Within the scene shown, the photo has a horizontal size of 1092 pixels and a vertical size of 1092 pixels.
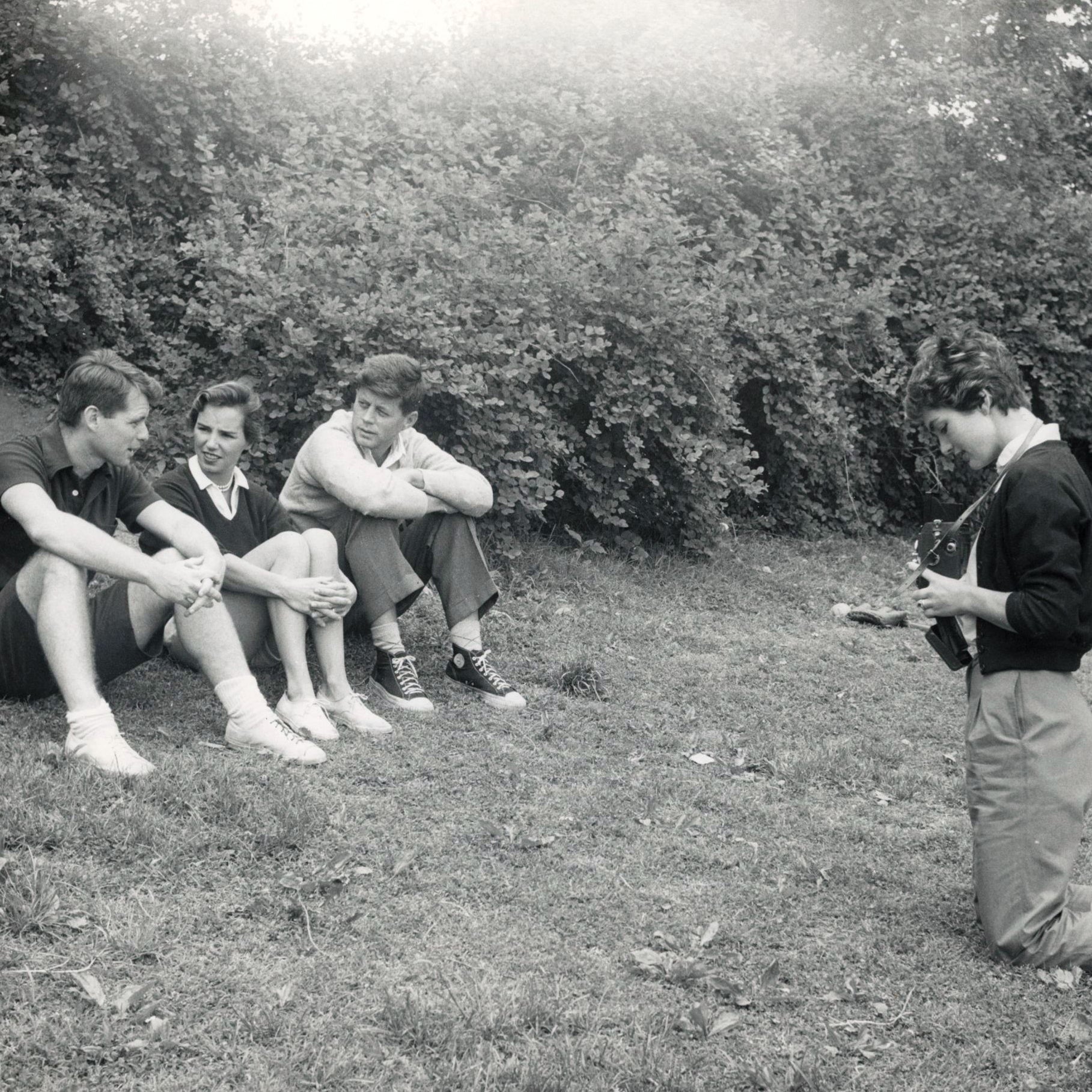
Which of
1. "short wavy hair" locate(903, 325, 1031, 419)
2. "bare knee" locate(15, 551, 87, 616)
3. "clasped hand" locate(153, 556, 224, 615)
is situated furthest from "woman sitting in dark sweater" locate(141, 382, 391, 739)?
"short wavy hair" locate(903, 325, 1031, 419)

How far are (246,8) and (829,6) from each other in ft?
32.2

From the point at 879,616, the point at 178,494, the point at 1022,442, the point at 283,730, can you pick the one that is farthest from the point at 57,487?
the point at 879,616

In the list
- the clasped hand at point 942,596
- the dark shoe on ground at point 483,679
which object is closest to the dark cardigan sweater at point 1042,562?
the clasped hand at point 942,596

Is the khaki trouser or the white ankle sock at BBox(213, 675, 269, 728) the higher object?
the khaki trouser

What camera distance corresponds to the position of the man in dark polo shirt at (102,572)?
4.21m

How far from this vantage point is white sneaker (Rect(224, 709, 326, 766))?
4.50 meters

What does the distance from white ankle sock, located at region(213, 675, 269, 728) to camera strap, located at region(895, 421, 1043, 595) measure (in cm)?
231

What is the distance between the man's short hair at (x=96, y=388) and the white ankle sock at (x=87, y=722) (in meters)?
1.02

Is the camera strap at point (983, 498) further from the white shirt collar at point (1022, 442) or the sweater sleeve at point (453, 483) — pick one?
the sweater sleeve at point (453, 483)

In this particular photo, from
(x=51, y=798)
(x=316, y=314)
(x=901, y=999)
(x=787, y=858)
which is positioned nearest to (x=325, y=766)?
(x=51, y=798)

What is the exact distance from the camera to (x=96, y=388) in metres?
4.38

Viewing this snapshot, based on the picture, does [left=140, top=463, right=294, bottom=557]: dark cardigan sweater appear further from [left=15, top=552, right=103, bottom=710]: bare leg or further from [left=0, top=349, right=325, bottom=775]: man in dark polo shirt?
[left=15, top=552, right=103, bottom=710]: bare leg

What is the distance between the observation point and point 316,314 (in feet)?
22.8

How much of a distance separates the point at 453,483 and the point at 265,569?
984 millimetres
